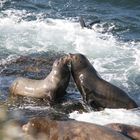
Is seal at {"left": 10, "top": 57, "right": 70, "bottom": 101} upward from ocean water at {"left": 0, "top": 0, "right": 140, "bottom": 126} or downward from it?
upward

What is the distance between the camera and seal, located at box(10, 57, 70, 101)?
845cm

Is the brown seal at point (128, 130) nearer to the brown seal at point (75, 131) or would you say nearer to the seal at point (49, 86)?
the brown seal at point (75, 131)

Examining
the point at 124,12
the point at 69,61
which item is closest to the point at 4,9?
the point at 124,12

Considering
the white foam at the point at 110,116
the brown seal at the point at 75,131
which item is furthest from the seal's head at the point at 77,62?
the brown seal at the point at 75,131

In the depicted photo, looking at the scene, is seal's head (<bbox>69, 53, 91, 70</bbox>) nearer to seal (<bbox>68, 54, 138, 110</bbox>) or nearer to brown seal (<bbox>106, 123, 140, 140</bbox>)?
seal (<bbox>68, 54, 138, 110</bbox>)

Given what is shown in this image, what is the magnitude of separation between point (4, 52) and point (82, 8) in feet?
21.5

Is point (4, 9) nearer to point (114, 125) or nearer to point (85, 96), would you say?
point (85, 96)

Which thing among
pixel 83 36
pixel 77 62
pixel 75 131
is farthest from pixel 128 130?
pixel 83 36

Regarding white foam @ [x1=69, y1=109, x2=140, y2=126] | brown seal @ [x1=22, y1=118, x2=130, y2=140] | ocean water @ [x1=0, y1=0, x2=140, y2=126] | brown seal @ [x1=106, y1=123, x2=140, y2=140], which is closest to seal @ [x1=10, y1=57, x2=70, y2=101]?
ocean water @ [x1=0, y1=0, x2=140, y2=126]

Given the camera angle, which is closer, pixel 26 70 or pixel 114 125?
pixel 114 125

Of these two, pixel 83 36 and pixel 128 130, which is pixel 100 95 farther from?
pixel 83 36

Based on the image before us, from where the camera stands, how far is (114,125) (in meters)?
5.93

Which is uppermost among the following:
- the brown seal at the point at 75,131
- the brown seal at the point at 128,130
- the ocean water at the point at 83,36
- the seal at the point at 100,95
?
the brown seal at the point at 75,131

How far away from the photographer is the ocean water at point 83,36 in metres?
10.2
